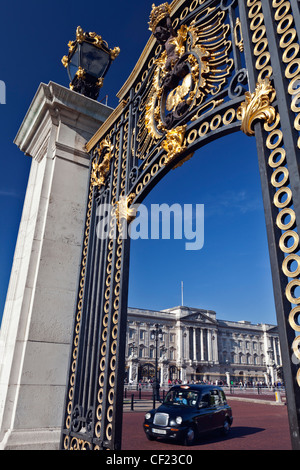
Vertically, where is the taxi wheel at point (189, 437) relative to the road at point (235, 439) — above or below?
above

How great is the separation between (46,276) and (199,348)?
68930mm

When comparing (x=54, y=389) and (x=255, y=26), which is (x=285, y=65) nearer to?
(x=255, y=26)

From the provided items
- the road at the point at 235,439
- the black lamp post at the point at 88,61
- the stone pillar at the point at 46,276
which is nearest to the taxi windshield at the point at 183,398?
the road at the point at 235,439

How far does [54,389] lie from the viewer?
445cm

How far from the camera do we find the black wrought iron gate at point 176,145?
90.7 inches

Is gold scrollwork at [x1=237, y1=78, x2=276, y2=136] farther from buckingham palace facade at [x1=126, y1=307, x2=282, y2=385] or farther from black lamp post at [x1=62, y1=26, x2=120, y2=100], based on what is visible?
buckingham palace facade at [x1=126, y1=307, x2=282, y2=385]

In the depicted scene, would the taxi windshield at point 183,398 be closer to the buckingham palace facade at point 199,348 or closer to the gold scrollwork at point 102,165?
the gold scrollwork at point 102,165

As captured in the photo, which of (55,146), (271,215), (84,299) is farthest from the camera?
(55,146)

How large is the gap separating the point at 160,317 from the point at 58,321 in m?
61.0

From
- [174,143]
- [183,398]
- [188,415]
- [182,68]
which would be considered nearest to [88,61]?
[182,68]

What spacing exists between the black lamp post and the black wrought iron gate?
4.48ft

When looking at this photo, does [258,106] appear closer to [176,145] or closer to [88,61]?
[176,145]

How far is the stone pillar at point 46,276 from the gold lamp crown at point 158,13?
67.3 inches
